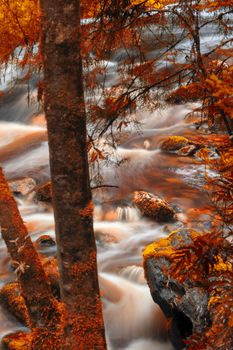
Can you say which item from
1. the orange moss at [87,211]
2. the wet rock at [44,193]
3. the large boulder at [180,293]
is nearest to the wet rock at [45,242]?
the wet rock at [44,193]

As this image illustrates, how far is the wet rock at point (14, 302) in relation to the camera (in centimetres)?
670

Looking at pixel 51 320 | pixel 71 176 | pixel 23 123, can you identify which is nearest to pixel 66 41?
pixel 71 176

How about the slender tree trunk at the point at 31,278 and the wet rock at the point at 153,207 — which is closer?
the slender tree trunk at the point at 31,278

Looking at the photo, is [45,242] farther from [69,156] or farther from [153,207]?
[69,156]

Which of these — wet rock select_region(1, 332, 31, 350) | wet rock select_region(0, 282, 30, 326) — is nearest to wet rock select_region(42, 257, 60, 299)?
wet rock select_region(0, 282, 30, 326)

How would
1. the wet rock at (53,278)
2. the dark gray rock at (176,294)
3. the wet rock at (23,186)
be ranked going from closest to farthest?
the dark gray rock at (176,294) → the wet rock at (53,278) → the wet rock at (23,186)

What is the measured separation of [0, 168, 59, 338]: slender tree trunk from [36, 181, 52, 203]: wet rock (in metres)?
6.21

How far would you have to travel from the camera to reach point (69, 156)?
2.89m

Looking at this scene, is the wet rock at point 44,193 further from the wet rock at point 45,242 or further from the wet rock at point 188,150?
the wet rock at point 188,150

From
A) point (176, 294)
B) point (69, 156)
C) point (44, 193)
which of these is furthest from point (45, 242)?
point (69, 156)

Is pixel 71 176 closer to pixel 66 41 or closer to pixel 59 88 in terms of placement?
pixel 59 88

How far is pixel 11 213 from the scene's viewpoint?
15.0ft

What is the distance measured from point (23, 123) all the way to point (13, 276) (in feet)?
30.5

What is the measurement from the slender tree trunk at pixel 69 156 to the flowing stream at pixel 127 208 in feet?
6.89
